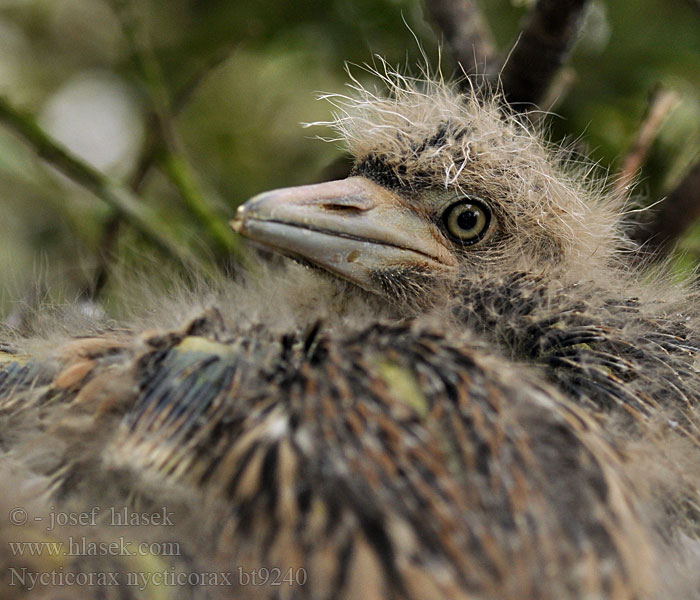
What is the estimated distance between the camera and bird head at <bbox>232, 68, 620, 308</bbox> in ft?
3.54

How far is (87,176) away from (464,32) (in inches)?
28.1

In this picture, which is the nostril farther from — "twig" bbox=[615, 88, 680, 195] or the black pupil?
"twig" bbox=[615, 88, 680, 195]

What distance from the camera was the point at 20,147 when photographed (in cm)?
171

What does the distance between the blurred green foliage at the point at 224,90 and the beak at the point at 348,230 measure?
43 cm

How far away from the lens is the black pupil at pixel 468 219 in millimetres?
1207

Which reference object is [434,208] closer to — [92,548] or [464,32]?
[464,32]

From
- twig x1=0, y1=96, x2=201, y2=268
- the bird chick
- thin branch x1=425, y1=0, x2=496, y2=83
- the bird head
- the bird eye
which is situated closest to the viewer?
the bird chick

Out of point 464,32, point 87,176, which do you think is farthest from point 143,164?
point 464,32

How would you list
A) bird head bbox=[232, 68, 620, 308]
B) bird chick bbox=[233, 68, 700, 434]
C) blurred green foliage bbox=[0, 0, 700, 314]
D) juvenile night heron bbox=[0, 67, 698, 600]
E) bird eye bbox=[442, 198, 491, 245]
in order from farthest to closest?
blurred green foliage bbox=[0, 0, 700, 314]
bird eye bbox=[442, 198, 491, 245]
bird head bbox=[232, 68, 620, 308]
bird chick bbox=[233, 68, 700, 434]
juvenile night heron bbox=[0, 67, 698, 600]

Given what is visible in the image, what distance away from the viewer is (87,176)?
54.7 inches

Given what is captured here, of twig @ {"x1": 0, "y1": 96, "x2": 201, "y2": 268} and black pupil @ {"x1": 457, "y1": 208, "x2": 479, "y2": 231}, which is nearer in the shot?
black pupil @ {"x1": 457, "y1": 208, "x2": 479, "y2": 231}

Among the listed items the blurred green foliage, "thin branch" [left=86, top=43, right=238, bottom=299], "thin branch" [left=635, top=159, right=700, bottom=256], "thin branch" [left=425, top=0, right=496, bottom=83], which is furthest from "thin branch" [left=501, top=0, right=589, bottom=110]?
"thin branch" [left=86, top=43, right=238, bottom=299]

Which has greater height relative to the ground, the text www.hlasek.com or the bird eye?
the bird eye

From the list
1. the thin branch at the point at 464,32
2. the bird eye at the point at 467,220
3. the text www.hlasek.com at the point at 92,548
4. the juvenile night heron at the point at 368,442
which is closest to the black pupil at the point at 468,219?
the bird eye at the point at 467,220
